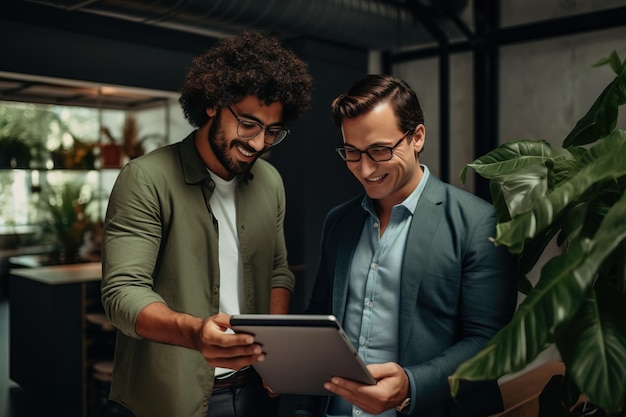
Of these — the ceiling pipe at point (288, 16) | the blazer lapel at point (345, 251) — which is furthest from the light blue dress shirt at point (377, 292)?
the ceiling pipe at point (288, 16)

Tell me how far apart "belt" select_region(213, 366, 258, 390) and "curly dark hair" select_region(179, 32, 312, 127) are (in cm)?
85

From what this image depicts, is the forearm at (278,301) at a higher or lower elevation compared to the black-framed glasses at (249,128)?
lower

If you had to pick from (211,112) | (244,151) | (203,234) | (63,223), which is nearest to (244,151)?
(244,151)

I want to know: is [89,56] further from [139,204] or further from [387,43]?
[139,204]

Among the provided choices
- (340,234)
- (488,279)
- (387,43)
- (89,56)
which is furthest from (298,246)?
(488,279)

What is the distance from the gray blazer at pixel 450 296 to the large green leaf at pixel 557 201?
0.94 ft

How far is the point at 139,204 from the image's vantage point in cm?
177

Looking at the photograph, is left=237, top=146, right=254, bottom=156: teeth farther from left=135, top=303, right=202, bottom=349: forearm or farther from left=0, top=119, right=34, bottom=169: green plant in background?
left=0, top=119, right=34, bottom=169: green plant in background

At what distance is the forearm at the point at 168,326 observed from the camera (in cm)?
152

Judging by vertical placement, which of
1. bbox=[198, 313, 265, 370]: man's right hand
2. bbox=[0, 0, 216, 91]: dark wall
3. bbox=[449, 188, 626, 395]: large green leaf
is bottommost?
bbox=[198, 313, 265, 370]: man's right hand

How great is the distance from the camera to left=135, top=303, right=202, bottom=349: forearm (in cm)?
152

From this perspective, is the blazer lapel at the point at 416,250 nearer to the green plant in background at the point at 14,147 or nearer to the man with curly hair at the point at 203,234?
the man with curly hair at the point at 203,234

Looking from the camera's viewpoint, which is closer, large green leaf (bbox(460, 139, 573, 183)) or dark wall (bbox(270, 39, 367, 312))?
large green leaf (bbox(460, 139, 573, 183))

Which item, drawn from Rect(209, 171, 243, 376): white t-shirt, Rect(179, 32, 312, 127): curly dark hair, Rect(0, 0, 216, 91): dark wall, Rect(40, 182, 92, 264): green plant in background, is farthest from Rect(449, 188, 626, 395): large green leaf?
Rect(40, 182, 92, 264): green plant in background
